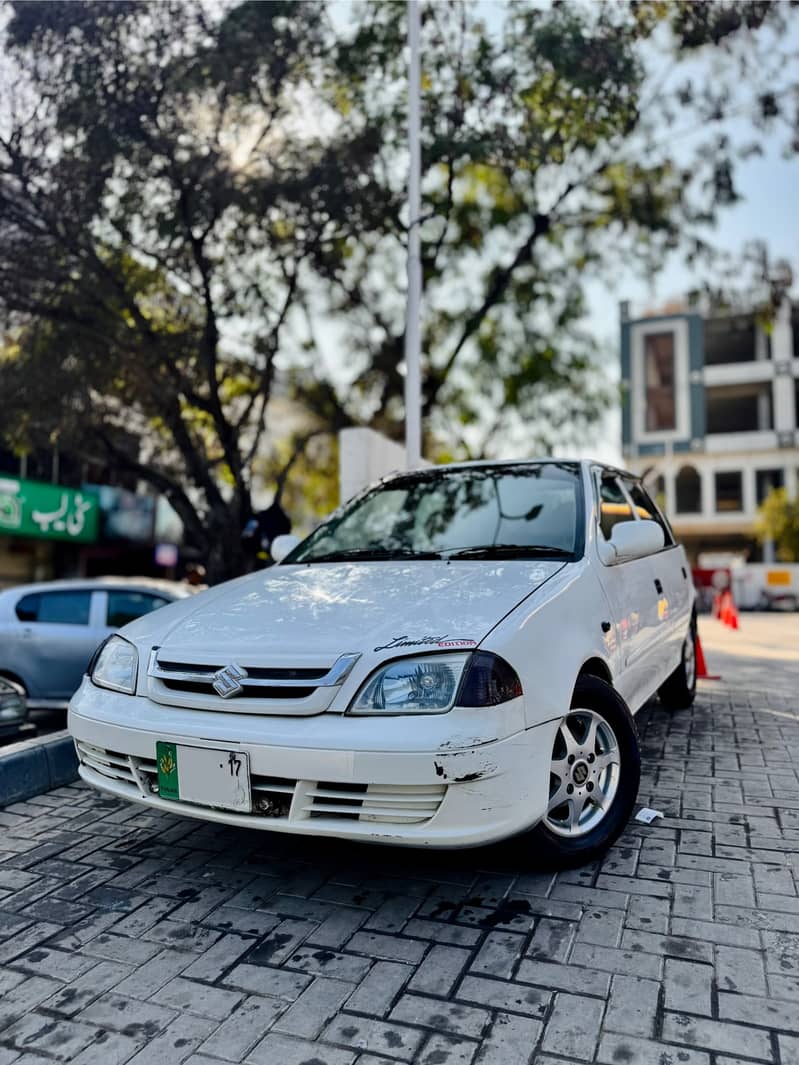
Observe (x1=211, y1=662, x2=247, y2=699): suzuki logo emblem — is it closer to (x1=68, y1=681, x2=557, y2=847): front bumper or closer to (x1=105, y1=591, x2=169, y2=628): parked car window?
(x1=68, y1=681, x2=557, y2=847): front bumper

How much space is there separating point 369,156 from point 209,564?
591 cm

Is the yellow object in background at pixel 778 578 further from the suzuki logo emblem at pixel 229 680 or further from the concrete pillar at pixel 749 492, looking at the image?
the suzuki logo emblem at pixel 229 680

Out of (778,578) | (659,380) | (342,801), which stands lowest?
(778,578)

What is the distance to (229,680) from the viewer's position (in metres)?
2.85

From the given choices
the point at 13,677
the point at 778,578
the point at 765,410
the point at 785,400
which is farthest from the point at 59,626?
the point at 765,410

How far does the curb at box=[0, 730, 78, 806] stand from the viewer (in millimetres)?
4129

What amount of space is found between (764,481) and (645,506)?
41739mm

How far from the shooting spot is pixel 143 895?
3021 millimetres

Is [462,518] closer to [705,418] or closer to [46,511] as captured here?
[46,511]

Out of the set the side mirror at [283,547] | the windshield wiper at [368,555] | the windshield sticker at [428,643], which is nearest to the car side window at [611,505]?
the windshield wiper at [368,555]

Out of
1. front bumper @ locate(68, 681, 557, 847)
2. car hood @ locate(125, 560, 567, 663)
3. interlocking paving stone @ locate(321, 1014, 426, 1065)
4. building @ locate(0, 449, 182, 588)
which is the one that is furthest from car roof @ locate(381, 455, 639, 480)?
building @ locate(0, 449, 182, 588)

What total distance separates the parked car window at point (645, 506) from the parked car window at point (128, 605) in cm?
471

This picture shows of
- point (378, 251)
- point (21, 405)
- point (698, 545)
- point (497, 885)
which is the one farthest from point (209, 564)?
point (698, 545)

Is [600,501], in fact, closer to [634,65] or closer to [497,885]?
[497,885]
